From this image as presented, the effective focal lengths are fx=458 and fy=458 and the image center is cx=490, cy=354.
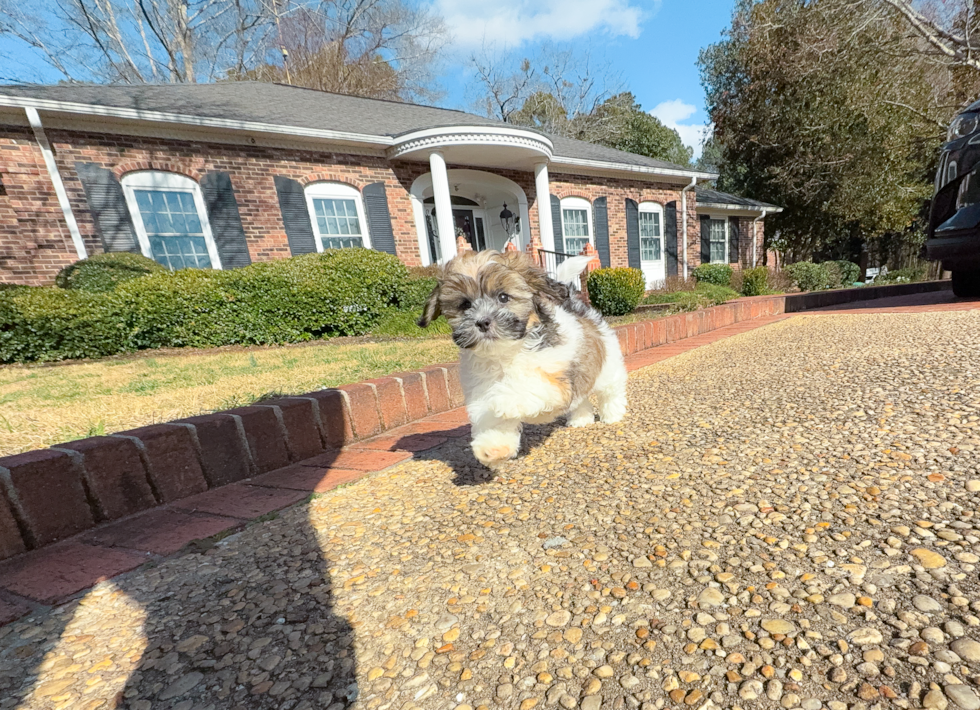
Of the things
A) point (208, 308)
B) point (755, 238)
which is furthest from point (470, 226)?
point (755, 238)

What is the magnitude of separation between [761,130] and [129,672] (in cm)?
2579

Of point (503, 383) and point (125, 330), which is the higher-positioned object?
point (125, 330)

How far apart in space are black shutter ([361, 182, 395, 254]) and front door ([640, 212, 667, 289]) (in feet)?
31.8

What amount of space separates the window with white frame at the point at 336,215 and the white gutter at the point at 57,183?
4380 mm

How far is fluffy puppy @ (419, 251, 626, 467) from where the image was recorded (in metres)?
2.37

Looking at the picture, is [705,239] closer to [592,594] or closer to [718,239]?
[718,239]

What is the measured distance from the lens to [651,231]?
57.3 ft

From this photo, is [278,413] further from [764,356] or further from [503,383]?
[764,356]

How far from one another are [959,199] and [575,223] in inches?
411

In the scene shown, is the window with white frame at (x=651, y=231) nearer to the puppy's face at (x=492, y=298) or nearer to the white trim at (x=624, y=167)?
the white trim at (x=624, y=167)

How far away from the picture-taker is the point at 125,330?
22.8ft

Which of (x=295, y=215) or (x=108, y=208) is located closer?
(x=108, y=208)

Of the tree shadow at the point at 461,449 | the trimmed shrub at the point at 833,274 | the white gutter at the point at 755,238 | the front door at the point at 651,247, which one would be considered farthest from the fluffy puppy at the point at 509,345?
the white gutter at the point at 755,238

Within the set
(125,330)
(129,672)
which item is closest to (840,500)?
(129,672)
